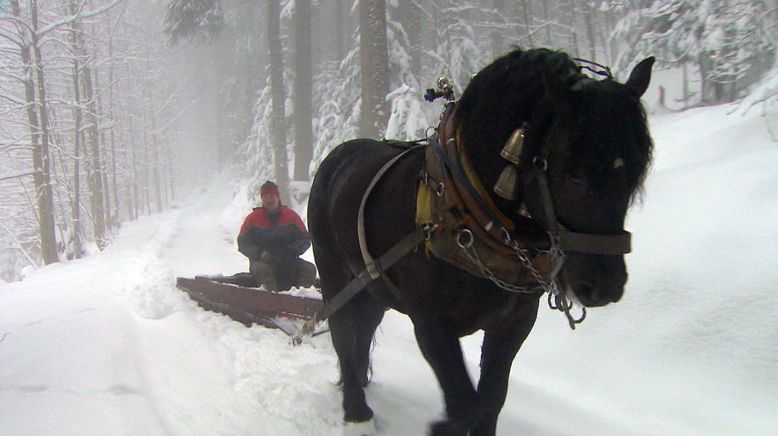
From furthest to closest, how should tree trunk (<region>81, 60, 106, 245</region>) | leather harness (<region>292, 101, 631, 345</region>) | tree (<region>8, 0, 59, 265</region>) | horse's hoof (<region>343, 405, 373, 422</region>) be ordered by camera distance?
tree trunk (<region>81, 60, 106, 245</region>), tree (<region>8, 0, 59, 265</region>), horse's hoof (<region>343, 405, 373, 422</region>), leather harness (<region>292, 101, 631, 345</region>)

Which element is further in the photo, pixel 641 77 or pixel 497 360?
pixel 497 360

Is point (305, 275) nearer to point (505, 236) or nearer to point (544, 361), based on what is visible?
point (544, 361)

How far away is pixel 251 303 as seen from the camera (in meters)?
5.48

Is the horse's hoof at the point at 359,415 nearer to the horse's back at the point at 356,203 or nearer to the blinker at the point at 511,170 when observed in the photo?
the horse's back at the point at 356,203

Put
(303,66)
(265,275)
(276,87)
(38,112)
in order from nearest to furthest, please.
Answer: (265,275)
(38,112)
(303,66)
(276,87)

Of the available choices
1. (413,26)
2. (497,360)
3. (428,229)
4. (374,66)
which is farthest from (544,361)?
(413,26)

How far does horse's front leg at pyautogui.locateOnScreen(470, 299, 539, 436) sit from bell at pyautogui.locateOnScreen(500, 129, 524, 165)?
32.5 inches

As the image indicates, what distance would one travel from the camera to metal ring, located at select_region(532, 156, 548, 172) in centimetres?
177

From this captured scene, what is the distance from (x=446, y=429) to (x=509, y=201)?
1.05 metres

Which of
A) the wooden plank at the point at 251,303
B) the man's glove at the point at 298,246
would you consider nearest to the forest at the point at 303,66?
the man's glove at the point at 298,246

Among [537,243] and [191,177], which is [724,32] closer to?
[537,243]

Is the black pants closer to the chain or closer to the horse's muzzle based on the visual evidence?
the chain

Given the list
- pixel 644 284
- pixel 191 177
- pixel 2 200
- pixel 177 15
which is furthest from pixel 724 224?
pixel 191 177

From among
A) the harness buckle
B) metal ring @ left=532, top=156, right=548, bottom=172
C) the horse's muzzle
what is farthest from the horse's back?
the horse's muzzle
